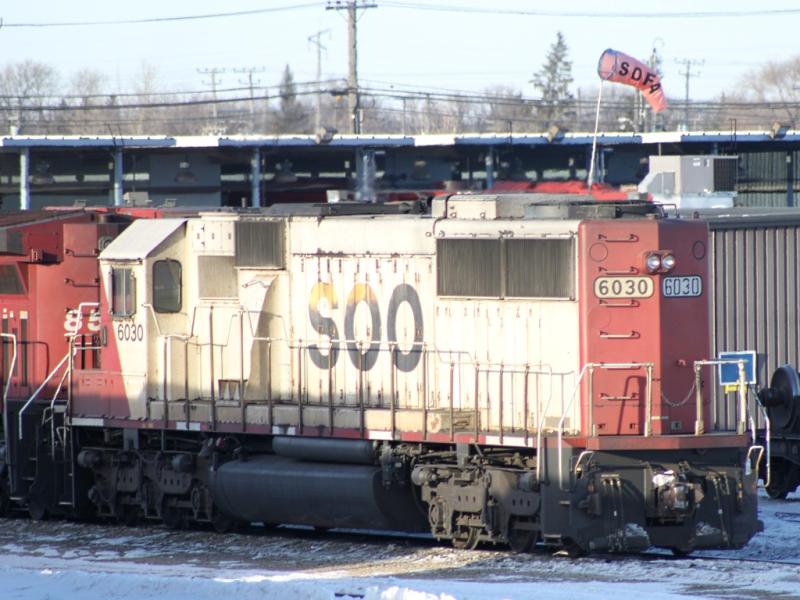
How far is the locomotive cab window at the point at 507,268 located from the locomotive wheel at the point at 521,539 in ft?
6.32

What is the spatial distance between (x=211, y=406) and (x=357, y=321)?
5.80 feet

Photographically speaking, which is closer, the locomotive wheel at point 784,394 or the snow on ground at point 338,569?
the snow on ground at point 338,569

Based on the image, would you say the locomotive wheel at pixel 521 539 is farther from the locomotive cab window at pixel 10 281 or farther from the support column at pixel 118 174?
the support column at pixel 118 174

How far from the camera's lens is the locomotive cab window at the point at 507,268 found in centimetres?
1132

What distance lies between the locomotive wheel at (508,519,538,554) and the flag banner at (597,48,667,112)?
9.36 metres

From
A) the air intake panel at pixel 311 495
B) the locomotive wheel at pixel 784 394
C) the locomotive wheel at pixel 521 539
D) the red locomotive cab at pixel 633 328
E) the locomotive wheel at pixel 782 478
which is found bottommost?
the locomotive wheel at pixel 782 478

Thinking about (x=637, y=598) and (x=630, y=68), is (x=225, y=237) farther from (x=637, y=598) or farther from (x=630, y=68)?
(x=630, y=68)

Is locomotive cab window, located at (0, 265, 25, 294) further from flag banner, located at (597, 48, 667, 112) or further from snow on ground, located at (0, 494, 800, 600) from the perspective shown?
flag banner, located at (597, 48, 667, 112)

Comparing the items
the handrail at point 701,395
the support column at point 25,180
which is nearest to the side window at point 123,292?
the handrail at point 701,395

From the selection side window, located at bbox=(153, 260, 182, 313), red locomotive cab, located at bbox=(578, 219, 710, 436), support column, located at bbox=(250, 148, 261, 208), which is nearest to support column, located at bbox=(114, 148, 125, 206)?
support column, located at bbox=(250, 148, 261, 208)

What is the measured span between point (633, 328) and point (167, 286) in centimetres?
482

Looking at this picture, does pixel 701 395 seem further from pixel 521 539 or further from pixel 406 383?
pixel 406 383

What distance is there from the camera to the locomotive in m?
11.1

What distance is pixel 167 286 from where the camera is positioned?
44.5 ft
